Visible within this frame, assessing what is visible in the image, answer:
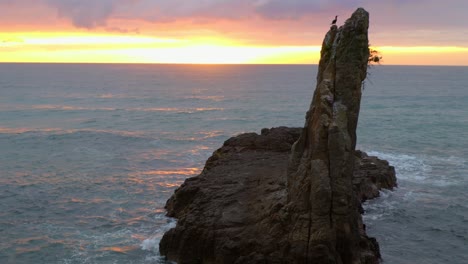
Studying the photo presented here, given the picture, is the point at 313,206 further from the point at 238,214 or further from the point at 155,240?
the point at 155,240

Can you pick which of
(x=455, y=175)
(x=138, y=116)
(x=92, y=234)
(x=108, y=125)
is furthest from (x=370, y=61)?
(x=138, y=116)

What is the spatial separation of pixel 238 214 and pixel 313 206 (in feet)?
18.8

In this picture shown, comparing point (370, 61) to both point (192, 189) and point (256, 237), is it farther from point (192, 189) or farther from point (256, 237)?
point (192, 189)

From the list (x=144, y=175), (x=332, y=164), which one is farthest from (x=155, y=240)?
(x=144, y=175)

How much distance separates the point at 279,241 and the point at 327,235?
101 inches

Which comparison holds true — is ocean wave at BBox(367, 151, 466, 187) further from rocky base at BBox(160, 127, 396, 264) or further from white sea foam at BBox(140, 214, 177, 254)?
white sea foam at BBox(140, 214, 177, 254)

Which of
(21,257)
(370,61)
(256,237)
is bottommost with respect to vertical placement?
(21,257)

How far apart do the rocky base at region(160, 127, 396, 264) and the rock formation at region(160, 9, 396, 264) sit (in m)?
0.06

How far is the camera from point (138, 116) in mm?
99312

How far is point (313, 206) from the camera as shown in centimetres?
2544

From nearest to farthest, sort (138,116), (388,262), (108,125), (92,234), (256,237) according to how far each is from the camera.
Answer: (256,237) < (388,262) < (92,234) < (108,125) < (138,116)

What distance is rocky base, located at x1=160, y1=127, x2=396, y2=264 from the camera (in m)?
26.8

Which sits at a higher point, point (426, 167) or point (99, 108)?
point (99, 108)

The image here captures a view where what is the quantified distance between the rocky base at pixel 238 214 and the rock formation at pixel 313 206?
0.06 m
